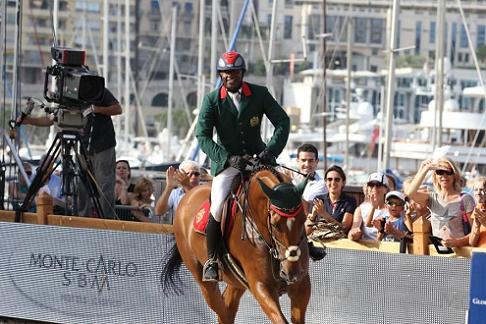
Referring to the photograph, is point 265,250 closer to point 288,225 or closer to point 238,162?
point 288,225

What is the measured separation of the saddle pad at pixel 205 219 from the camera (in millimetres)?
11867

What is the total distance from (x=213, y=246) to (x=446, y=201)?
7.70ft

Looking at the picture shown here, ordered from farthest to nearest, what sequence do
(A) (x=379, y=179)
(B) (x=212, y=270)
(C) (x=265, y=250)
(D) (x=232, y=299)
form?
(A) (x=379, y=179)
(D) (x=232, y=299)
(B) (x=212, y=270)
(C) (x=265, y=250)

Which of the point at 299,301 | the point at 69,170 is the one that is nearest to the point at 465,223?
the point at 299,301

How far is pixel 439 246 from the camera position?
41.1ft

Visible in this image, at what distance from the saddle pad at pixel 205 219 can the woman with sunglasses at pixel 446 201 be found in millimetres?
1909

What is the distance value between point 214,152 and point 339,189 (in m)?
2.36

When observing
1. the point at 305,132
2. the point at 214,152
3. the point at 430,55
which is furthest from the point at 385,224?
the point at 430,55

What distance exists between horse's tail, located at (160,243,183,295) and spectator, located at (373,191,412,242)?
6.61 feet

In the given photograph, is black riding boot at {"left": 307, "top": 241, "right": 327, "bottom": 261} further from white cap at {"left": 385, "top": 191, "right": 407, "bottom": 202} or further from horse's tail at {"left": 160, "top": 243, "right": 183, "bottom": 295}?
horse's tail at {"left": 160, "top": 243, "right": 183, "bottom": 295}

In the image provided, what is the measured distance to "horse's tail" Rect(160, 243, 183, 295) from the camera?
526 inches

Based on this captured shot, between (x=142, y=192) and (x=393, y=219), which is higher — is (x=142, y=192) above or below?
below

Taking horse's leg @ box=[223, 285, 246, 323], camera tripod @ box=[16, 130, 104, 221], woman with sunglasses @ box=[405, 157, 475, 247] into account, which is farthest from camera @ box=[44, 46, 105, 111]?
woman with sunglasses @ box=[405, 157, 475, 247]

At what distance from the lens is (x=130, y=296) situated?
46.9 feet
